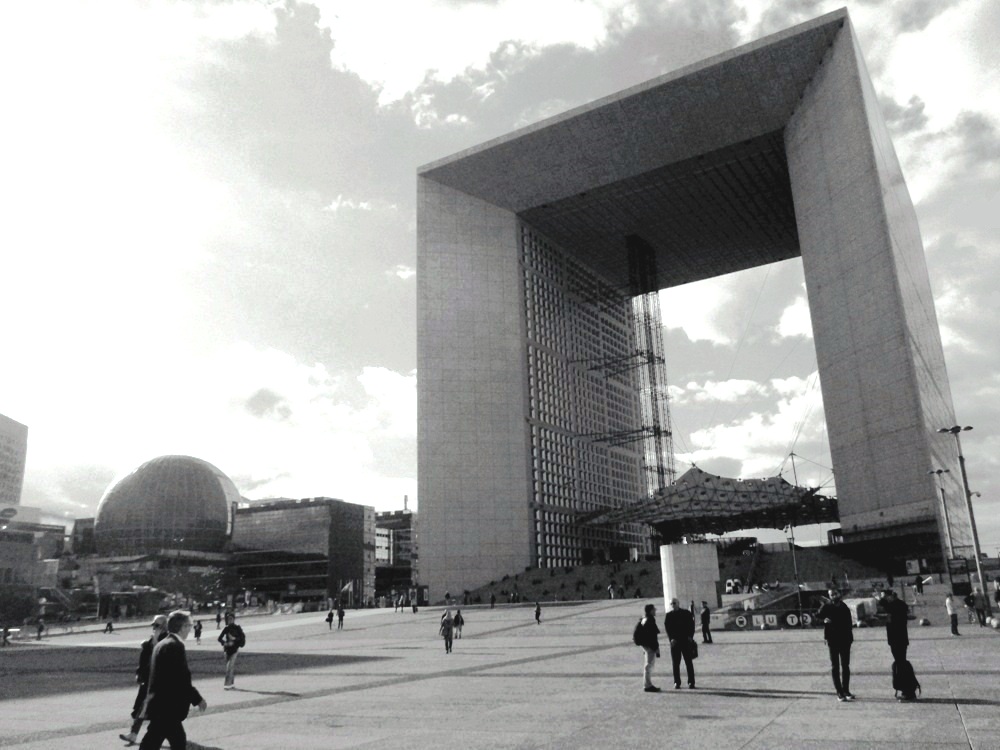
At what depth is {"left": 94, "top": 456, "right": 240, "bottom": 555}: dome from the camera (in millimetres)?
135250

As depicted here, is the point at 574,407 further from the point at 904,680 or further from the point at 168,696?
the point at 168,696

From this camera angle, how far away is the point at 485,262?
90375 millimetres

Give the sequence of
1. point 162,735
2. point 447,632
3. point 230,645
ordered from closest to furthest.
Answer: point 162,735 < point 230,645 < point 447,632

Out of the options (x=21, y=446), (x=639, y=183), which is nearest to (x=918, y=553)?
(x=639, y=183)

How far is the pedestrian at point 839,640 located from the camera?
11117mm

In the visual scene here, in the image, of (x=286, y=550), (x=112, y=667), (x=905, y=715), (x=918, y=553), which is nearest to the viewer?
(x=905, y=715)

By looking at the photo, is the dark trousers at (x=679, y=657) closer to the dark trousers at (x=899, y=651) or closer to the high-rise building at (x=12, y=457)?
the dark trousers at (x=899, y=651)

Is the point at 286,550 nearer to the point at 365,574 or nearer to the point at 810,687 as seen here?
the point at 365,574

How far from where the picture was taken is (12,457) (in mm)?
157375

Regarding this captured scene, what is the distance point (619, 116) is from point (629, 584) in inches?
1665

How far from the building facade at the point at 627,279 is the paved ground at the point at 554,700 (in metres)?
40.8

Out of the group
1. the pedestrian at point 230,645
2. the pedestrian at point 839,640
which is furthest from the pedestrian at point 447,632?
the pedestrian at point 839,640

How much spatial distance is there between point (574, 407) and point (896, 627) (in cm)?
8877

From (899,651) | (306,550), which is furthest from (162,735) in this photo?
(306,550)
